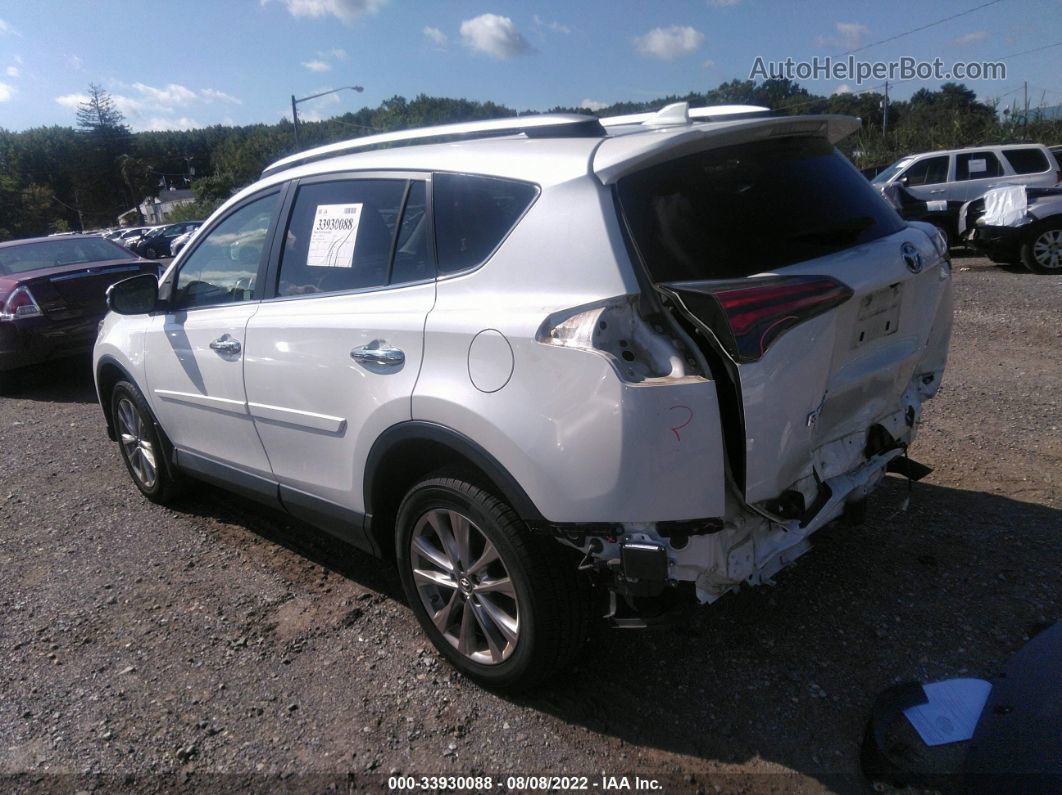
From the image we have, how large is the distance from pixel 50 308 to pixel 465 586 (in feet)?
23.2

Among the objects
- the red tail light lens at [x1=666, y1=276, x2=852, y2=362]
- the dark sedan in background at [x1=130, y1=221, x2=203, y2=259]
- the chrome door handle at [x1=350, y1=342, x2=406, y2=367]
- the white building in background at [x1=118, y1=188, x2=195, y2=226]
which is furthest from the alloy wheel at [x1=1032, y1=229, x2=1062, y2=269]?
the white building in background at [x1=118, y1=188, x2=195, y2=226]

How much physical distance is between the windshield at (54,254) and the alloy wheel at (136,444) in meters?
4.81

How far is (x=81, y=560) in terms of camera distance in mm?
4152

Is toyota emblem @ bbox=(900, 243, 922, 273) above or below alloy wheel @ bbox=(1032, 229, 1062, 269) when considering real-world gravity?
above

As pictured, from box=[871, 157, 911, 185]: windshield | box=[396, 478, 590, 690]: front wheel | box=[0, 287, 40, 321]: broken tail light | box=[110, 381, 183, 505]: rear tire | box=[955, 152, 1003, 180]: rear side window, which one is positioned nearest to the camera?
box=[396, 478, 590, 690]: front wheel

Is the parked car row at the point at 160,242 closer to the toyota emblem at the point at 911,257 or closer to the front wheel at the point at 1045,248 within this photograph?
the front wheel at the point at 1045,248

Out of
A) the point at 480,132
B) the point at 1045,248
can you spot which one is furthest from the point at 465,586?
the point at 1045,248

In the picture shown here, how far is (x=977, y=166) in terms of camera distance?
14.3 metres

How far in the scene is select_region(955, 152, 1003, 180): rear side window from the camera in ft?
46.8

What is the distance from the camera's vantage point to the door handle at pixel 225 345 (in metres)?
3.53

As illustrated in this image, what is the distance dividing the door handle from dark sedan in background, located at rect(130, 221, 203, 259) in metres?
30.4

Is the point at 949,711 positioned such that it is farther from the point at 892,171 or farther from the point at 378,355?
the point at 892,171

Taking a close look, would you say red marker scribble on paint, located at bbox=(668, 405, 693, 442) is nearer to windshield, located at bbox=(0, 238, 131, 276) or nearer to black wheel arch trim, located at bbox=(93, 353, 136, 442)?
black wheel arch trim, located at bbox=(93, 353, 136, 442)
